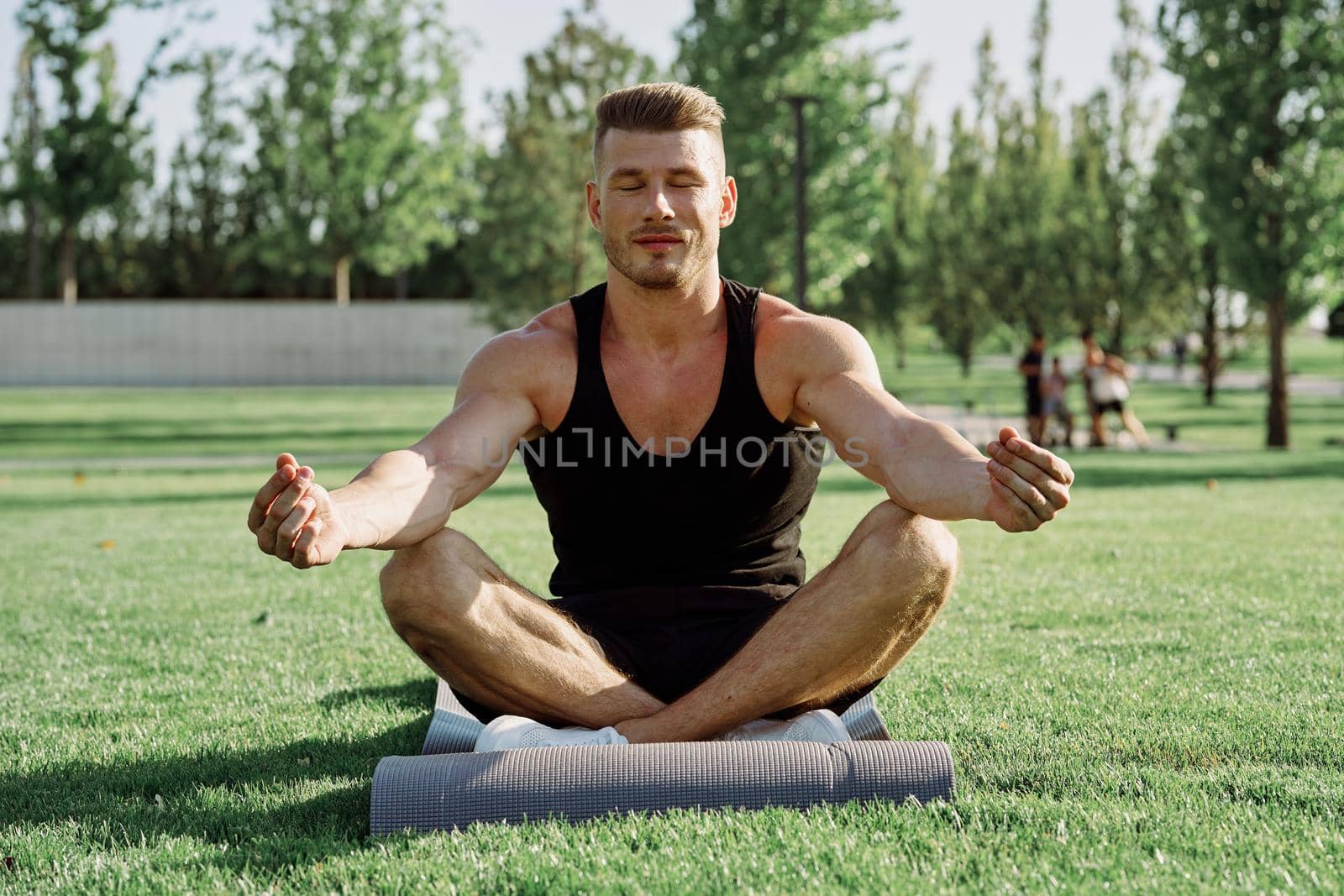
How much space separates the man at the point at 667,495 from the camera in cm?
346

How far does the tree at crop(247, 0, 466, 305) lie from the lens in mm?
40188

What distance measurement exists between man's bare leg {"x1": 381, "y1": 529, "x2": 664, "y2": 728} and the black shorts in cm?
7

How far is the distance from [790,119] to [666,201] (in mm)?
21223

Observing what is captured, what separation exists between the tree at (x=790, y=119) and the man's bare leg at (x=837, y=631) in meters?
21.1

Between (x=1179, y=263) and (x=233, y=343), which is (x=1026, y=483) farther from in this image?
(x=233, y=343)

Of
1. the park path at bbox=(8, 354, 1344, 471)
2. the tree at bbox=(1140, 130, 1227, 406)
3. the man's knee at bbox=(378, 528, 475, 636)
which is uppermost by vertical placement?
the tree at bbox=(1140, 130, 1227, 406)

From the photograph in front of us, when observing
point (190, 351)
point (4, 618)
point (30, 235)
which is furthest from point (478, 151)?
point (4, 618)

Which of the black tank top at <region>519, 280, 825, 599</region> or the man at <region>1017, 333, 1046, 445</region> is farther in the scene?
the man at <region>1017, 333, 1046, 445</region>

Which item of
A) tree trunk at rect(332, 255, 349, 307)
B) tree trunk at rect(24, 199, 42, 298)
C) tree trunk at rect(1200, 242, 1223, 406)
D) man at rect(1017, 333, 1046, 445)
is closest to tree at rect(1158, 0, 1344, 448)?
man at rect(1017, 333, 1046, 445)

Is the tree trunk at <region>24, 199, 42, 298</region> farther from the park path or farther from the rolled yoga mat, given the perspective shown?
the rolled yoga mat

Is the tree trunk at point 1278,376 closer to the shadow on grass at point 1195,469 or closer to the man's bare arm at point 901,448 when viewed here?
the shadow on grass at point 1195,469

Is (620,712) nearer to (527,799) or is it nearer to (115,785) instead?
(527,799)

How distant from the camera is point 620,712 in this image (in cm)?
367

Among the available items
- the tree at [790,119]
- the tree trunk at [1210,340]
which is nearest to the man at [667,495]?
the tree at [790,119]
